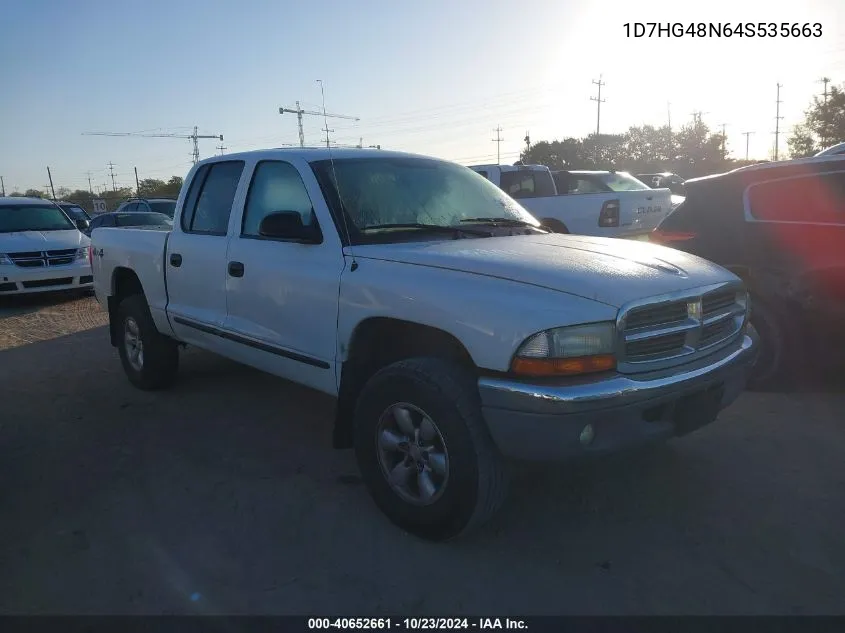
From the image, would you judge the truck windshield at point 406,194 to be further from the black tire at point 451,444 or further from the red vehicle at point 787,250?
the red vehicle at point 787,250

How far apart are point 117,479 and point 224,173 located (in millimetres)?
2133

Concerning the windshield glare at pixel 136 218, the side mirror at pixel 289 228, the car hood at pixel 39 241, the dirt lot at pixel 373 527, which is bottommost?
the dirt lot at pixel 373 527

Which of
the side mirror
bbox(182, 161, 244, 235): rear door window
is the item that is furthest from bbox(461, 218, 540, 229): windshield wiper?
bbox(182, 161, 244, 235): rear door window

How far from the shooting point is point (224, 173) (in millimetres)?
4617

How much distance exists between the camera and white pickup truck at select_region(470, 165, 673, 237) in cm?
1055

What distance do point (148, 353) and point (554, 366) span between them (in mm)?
3847

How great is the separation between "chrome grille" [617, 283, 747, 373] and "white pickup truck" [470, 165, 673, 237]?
20.5 feet

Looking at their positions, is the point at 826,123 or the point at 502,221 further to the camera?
the point at 826,123

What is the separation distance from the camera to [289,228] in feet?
11.5

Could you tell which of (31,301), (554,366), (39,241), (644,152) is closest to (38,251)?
(39,241)

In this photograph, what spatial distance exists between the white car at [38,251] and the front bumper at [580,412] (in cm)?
889

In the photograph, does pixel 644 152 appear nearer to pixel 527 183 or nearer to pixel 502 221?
pixel 527 183

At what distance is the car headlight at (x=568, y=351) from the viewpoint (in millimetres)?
2635

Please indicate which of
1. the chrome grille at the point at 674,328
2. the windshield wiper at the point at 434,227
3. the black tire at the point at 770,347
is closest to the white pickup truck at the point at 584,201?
the black tire at the point at 770,347
